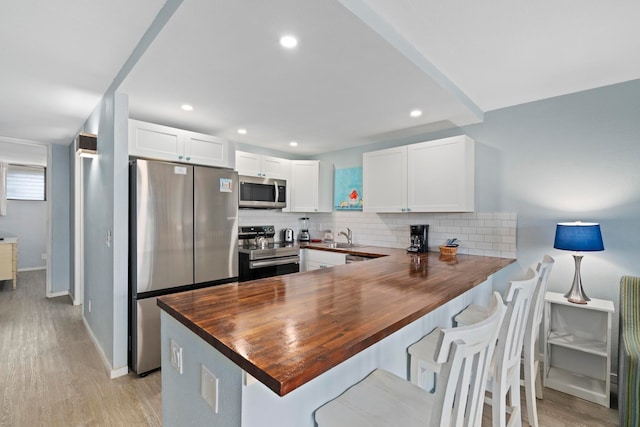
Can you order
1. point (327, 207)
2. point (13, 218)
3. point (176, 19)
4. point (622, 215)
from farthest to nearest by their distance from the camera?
1. point (13, 218)
2. point (327, 207)
3. point (622, 215)
4. point (176, 19)

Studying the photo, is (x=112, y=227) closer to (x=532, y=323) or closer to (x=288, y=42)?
(x=288, y=42)

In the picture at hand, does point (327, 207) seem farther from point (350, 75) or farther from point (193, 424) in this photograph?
point (193, 424)

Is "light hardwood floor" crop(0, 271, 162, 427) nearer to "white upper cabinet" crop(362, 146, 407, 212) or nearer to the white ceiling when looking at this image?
the white ceiling

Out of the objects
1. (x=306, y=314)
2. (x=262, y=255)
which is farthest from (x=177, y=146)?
(x=306, y=314)

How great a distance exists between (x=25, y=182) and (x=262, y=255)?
7.09 m

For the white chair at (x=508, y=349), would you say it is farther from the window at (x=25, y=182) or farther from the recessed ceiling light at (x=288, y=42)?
the window at (x=25, y=182)

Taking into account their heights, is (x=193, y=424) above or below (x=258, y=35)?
below

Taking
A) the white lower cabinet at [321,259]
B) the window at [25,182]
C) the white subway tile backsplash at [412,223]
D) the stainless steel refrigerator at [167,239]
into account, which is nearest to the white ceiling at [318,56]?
the stainless steel refrigerator at [167,239]

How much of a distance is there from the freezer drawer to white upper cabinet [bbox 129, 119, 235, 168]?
1359mm

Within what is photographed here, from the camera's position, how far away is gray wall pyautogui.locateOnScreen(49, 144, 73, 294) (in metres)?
4.73

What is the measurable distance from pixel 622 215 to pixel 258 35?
3.03 m

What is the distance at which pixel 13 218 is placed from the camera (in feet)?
21.6

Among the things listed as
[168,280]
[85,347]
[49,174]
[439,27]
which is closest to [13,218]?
[49,174]

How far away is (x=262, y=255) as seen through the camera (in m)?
3.46
